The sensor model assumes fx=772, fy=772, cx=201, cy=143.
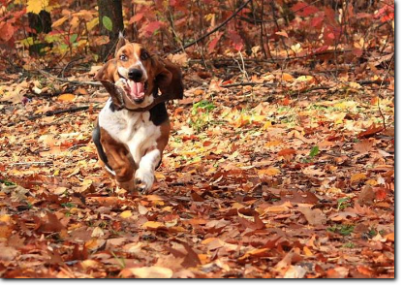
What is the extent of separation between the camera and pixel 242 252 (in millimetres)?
4293

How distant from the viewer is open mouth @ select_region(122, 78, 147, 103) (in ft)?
19.1

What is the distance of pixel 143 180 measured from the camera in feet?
19.0

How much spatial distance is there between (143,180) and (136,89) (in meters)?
0.69

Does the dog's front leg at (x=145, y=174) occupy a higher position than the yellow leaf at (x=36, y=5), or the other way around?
the yellow leaf at (x=36, y=5)

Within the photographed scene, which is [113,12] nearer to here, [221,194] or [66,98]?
[66,98]

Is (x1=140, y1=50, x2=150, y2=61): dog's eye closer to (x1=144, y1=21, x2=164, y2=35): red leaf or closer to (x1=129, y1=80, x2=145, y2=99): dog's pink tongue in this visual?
(x1=129, y1=80, x2=145, y2=99): dog's pink tongue

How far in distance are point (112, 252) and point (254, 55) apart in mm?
7667

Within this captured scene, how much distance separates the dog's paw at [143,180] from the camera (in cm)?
581

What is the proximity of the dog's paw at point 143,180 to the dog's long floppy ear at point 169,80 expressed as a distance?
69 cm

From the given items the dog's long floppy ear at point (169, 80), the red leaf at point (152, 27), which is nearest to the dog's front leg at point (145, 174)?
the dog's long floppy ear at point (169, 80)

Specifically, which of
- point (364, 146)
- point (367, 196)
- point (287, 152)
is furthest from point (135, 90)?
point (364, 146)

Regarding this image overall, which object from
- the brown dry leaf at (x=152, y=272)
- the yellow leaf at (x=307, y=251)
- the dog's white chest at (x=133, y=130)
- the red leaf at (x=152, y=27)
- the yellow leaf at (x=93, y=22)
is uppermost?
the red leaf at (x=152, y=27)

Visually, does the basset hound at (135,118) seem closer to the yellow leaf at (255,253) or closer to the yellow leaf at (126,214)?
the yellow leaf at (126,214)

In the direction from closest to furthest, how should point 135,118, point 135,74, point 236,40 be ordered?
point 135,74
point 135,118
point 236,40
